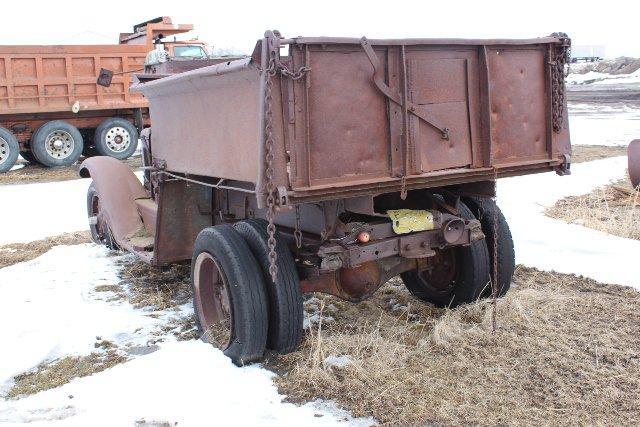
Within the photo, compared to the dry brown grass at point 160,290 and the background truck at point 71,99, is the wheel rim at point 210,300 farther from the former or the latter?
the background truck at point 71,99

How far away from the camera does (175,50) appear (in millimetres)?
15000

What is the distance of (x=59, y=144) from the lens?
15.1 metres

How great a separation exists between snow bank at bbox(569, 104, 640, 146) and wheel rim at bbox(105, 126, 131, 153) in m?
9.80

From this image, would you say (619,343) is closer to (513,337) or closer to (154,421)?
(513,337)

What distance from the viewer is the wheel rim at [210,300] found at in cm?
451

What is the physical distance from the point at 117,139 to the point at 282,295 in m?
12.9

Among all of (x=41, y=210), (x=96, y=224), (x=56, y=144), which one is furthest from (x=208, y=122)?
(x=56, y=144)

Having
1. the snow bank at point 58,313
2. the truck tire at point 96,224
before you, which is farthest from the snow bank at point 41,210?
the snow bank at point 58,313

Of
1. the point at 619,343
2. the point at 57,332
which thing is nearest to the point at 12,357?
the point at 57,332

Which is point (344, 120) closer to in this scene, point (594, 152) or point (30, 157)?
point (594, 152)

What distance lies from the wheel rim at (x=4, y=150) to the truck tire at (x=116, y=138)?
1.96m

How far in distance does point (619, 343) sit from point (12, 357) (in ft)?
12.6

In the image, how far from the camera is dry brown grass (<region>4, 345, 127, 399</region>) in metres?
3.99

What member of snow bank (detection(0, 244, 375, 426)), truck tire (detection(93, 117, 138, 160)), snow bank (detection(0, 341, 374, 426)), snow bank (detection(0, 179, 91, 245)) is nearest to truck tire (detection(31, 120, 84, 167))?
truck tire (detection(93, 117, 138, 160))
